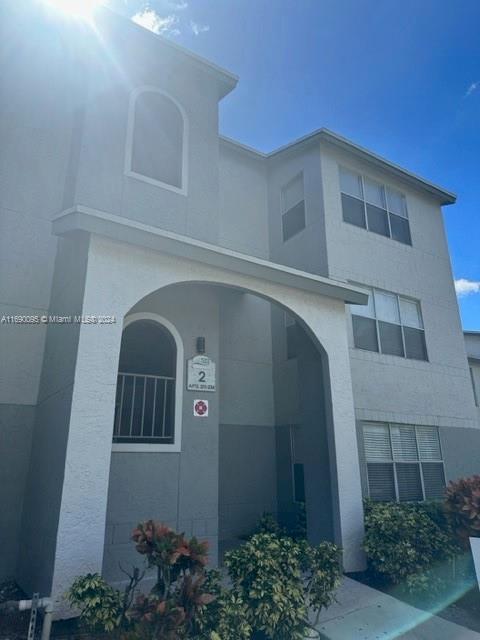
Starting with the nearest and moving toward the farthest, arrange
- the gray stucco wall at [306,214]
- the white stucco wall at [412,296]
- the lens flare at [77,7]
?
the lens flare at [77,7]
the white stucco wall at [412,296]
the gray stucco wall at [306,214]

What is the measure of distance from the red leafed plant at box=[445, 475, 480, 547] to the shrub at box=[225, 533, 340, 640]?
93.6 inches

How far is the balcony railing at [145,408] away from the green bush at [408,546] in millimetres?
3105

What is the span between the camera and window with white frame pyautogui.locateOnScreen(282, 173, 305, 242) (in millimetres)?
9961

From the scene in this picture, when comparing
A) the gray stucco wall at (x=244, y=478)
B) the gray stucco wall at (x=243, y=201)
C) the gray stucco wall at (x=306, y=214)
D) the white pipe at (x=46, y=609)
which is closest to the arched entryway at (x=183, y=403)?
the white pipe at (x=46, y=609)

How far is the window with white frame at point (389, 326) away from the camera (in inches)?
349

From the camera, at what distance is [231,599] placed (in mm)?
3756

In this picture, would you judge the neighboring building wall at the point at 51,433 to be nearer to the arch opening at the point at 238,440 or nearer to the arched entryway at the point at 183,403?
the arched entryway at the point at 183,403

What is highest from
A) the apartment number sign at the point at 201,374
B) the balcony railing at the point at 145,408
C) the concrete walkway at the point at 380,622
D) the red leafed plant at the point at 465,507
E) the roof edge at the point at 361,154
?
the roof edge at the point at 361,154

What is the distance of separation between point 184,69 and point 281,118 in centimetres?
319

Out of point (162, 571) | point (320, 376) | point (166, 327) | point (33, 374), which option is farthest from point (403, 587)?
point (33, 374)

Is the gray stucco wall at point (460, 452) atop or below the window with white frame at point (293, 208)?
below

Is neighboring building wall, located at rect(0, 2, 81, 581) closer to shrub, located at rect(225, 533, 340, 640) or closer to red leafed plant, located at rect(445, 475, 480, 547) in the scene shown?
shrub, located at rect(225, 533, 340, 640)

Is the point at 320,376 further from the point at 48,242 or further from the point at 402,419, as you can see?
the point at 48,242

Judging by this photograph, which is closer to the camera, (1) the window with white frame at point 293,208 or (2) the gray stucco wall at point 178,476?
(2) the gray stucco wall at point 178,476
